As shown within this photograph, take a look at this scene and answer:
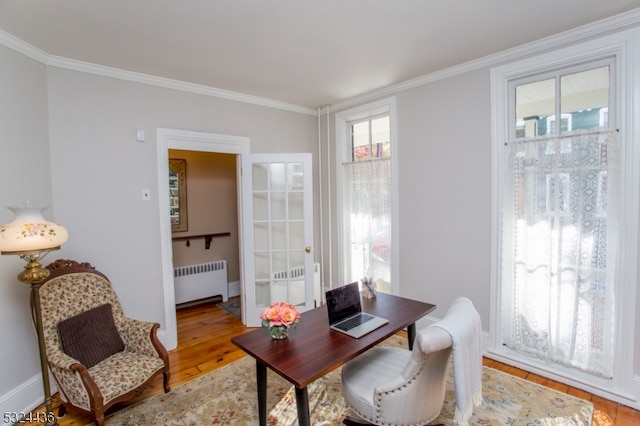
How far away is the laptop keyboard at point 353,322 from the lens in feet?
6.47

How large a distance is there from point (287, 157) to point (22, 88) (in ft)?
7.20

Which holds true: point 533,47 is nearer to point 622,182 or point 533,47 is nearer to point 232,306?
point 622,182

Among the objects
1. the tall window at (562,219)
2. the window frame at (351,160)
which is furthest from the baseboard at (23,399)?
the tall window at (562,219)

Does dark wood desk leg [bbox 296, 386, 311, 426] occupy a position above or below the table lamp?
below

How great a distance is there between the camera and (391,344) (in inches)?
121

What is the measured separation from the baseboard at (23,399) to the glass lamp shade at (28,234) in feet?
3.84

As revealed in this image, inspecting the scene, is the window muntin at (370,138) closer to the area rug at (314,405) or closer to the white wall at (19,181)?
the area rug at (314,405)

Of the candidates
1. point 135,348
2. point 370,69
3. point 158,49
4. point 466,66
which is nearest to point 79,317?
point 135,348

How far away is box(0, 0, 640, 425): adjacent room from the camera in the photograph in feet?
6.32

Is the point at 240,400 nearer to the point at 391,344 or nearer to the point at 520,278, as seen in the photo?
the point at 391,344

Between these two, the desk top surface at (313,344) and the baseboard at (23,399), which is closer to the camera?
the desk top surface at (313,344)

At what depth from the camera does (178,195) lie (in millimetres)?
4359

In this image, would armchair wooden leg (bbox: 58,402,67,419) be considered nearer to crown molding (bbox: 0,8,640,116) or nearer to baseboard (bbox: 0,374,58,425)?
baseboard (bbox: 0,374,58,425)

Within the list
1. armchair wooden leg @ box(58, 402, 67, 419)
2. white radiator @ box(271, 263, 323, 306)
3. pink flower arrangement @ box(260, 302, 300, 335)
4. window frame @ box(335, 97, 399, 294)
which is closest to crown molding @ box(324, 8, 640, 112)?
window frame @ box(335, 97, 399, 294)
